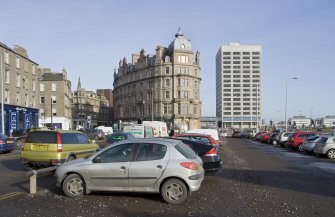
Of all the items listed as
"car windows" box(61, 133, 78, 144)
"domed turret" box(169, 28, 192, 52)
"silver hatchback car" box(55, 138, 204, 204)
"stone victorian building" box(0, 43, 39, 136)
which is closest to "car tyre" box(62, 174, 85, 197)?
"silver hatchback car" box(55, 138, 204, 204)

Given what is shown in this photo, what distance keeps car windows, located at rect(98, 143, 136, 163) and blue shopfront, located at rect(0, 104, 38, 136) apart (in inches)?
1427

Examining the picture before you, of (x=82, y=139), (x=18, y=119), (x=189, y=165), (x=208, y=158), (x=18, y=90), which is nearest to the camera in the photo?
(x=189, y=165)

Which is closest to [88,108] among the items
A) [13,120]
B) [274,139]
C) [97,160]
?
[13,120]

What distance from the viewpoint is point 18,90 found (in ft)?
162

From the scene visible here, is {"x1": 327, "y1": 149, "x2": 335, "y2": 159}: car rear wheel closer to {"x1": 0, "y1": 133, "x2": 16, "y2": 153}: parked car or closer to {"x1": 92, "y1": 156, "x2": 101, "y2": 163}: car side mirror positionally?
{"x1": 92, "y1": 156, "x2": 101, "y2": 163}: car side mirror

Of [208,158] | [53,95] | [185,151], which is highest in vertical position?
[53,95]

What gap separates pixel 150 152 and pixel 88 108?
139269mm

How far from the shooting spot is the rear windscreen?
1369 cm

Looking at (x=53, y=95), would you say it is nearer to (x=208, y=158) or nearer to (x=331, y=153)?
(x=331, y=153)

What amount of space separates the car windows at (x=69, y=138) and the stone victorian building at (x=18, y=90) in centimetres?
3065

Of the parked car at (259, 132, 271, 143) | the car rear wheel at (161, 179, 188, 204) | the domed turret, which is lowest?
the parked car at (259, 132, 271, 143)

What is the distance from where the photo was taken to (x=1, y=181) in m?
11.8

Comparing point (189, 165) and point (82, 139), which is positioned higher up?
point (82, 139)

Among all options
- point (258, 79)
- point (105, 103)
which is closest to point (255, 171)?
point (258, 79)
